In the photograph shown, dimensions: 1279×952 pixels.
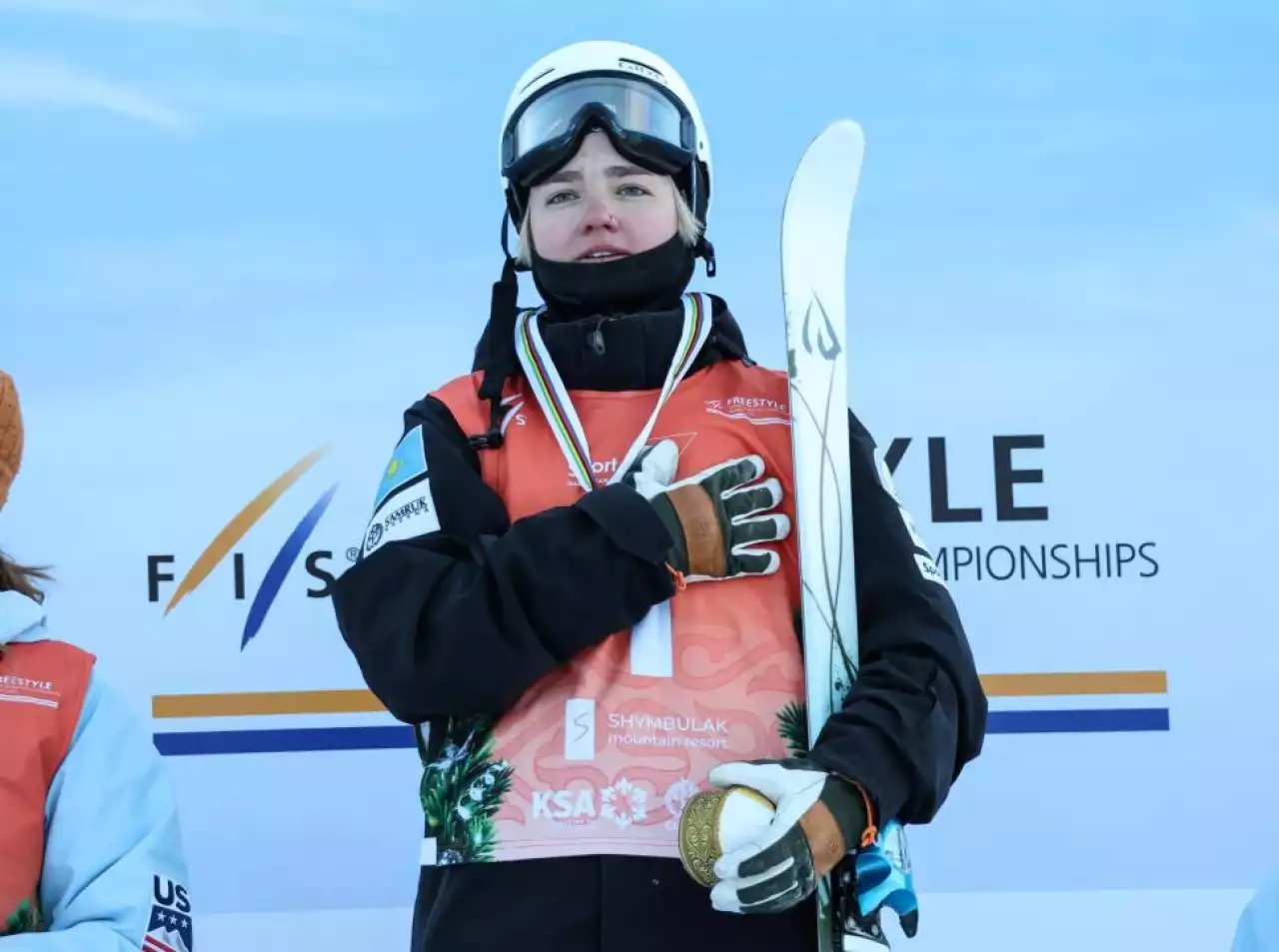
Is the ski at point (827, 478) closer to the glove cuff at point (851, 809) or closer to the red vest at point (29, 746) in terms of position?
the glove cuff at point (851, 809)

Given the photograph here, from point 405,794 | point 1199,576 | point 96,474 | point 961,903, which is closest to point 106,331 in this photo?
point 96,474

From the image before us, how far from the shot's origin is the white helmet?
1.72 meters

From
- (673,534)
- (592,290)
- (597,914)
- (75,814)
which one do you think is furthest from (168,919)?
(592,290)

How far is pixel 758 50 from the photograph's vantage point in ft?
8.29

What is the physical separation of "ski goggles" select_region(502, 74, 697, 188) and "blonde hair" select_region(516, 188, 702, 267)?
0.04 metres

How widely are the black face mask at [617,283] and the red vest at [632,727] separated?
245 mm

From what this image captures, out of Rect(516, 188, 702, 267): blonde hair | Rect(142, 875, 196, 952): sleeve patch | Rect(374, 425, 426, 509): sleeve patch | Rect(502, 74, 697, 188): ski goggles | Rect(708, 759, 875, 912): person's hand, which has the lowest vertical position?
Rect(142, 875, 196, 952): sleeve patch

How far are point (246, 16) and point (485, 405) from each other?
125 centimetres

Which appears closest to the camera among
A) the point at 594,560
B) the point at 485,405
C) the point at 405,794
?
the point at 594,560

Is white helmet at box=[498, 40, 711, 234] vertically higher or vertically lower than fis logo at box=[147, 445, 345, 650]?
higher

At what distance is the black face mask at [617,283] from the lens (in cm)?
168

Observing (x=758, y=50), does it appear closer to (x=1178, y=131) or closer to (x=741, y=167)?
(x=741, y=167)

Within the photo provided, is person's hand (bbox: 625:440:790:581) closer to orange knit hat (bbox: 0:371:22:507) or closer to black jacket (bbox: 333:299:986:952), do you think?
black jacket (bbox: 333:299:986:952)

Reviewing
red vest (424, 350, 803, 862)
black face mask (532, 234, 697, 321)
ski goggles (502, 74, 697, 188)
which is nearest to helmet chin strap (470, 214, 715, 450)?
black face mask (532, 234, 697, 321)
